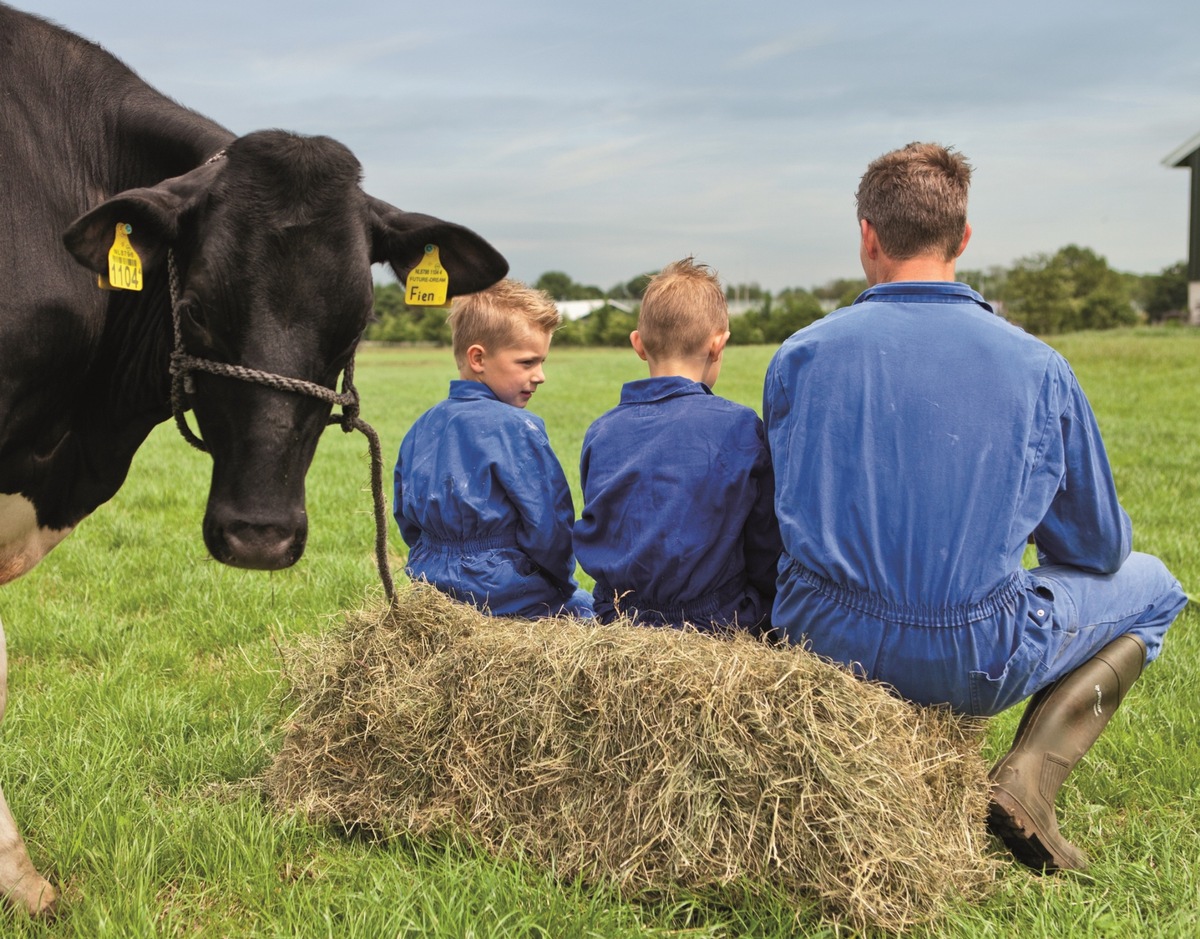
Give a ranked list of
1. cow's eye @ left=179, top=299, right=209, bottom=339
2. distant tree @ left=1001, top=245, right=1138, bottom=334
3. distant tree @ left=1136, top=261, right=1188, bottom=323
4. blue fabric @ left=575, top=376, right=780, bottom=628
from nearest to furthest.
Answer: cow's eye @ left=179, top=299, right=209, bottom=339
blue fabric @ left=575, top=376, right=780, bottom=628
distant tree @ left=1001, top=245, right=1138, bottom=334
distant tree @ left=1136, top=261, right=1188, bottom=323

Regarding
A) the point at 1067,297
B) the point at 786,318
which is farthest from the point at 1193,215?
the point at 1067,297

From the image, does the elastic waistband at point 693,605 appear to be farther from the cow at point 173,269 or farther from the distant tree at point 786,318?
the distant tree at point 786,318

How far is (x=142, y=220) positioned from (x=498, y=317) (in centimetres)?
162

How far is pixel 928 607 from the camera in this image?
323 cm

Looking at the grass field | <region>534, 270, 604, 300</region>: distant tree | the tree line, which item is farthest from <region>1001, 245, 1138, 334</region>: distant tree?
the grass field

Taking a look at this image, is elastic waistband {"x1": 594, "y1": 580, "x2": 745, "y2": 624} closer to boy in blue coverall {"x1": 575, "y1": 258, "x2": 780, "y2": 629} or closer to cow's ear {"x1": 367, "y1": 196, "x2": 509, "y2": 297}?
boy in blue coverall {"x1": 575, "y1": 258, "x2": 780, "y2": 629}

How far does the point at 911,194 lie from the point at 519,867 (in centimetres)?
237

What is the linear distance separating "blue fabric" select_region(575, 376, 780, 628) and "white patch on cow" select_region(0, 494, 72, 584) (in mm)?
1957

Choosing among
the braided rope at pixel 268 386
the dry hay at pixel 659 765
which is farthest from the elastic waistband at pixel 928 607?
the braided rope at pixel 268 386

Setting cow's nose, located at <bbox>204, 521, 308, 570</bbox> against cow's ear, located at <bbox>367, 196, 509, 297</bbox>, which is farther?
cow's ear, located at <bbox>367, 196, 509, 297</bbox>

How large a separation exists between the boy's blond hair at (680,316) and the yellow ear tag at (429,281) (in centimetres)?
73

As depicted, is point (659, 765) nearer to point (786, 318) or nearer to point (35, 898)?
point (35, 898)

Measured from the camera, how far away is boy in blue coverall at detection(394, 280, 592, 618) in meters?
4.10

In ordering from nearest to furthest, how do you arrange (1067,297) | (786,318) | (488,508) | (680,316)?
(680,316) → (488,508) → (786,318) → (1067,297)
